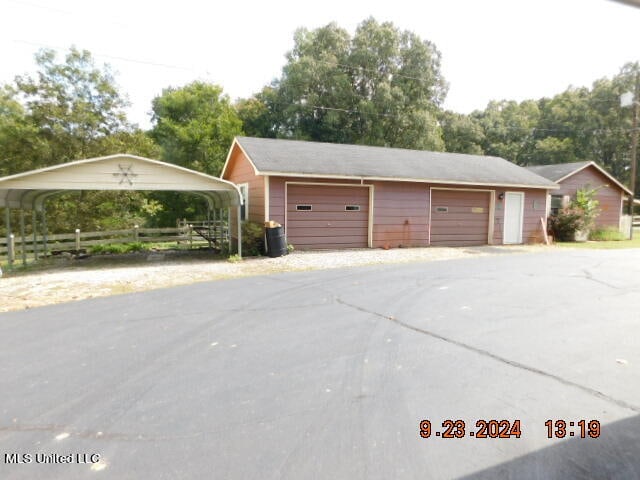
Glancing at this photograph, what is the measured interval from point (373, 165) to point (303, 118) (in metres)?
18.4

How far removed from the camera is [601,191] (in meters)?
20.1

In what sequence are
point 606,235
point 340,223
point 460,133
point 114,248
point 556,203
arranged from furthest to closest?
point 460,133 < point 556,203 < point 606,235 < point 114,248 < point 340,223

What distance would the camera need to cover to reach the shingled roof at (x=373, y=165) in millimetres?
12859

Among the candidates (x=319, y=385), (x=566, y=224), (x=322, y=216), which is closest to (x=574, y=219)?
(x=566, y=224)

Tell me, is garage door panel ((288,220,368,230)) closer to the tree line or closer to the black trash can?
the black trash can

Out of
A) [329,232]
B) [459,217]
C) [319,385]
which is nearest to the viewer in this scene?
[319,385]

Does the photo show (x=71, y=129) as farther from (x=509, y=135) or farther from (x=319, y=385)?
(x=509, y=135)

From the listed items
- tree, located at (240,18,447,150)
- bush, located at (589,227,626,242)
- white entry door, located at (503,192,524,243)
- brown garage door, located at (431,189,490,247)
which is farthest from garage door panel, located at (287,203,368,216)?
tree, located at (240,18,447,150)

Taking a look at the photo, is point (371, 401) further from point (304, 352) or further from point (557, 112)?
point (557, 112)

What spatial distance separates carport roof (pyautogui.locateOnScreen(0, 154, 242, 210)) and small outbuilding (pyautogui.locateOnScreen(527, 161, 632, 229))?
15.8 meters

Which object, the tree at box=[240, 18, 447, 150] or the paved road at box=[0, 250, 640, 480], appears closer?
the paved road at box=[0, 250, 640, 480]

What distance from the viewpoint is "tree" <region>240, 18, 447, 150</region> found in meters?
29.5

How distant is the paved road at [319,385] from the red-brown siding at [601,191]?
Result: 14845 mm

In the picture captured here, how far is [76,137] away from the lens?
1764 cm
